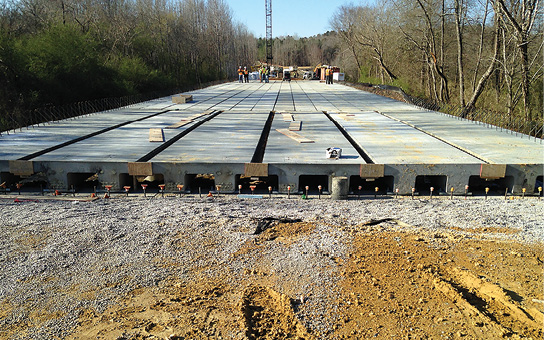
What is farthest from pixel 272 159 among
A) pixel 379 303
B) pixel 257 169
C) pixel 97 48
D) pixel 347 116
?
pixel 97 48

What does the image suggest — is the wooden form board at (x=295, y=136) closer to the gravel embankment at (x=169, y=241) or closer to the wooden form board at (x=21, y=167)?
the gravel embankment at (x=169, y=241)

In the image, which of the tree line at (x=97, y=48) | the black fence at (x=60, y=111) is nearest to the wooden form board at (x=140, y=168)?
the black fence at (x=60, y=111)

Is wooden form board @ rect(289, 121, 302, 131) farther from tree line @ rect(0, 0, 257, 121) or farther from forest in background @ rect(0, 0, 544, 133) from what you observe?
tree line @ rect(0, 0, 257, 121)

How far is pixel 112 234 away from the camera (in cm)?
710

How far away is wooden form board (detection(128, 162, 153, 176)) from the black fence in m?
7.17

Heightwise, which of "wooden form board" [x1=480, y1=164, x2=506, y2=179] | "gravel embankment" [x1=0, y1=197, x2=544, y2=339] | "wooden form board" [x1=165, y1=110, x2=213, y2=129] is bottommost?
"gravel embankment" [x1=0, y1=197, x2=544, y2=339]

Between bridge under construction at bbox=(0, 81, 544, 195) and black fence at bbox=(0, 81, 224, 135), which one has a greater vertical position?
black fence at bbox=(0, 81, 224, 135)

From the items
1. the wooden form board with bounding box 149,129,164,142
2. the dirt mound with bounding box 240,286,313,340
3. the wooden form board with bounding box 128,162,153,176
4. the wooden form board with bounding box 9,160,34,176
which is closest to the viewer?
the dirt mound with bounding box 240,286,313,340

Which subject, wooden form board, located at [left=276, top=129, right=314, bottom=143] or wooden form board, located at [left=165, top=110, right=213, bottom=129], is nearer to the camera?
wooden form board, located at [left=276, top=129, right=314, bottom=143]

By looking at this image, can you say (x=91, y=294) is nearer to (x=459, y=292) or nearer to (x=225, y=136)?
(x=459, y=292)

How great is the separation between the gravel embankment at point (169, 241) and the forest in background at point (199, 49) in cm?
1037

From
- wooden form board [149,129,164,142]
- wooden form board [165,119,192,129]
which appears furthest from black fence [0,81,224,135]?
wooden form board [149,129,164,142]

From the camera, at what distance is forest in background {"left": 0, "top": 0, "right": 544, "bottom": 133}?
2056 cm

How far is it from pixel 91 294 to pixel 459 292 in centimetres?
471
